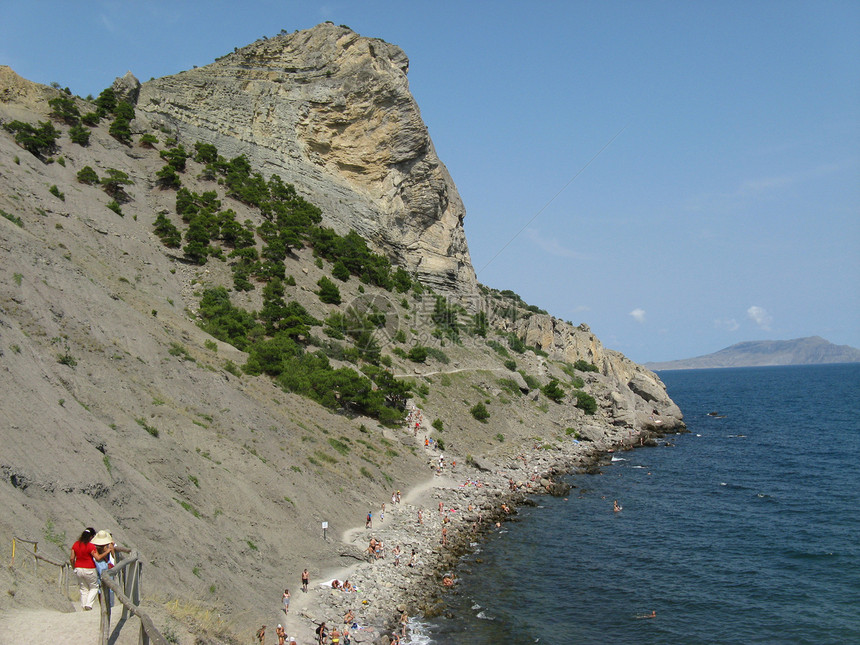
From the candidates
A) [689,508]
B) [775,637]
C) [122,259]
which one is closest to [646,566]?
[775,637]

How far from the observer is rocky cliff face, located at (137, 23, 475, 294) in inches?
2440

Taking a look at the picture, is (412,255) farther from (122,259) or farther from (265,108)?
(122,259)

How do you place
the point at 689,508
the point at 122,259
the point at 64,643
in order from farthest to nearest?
the point at 122,259, the point at 689,508, the point at 64,643

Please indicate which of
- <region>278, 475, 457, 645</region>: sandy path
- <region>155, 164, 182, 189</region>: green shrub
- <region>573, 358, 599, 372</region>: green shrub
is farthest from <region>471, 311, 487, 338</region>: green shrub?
<region>155, 164, 182, 189</region>: green shrub

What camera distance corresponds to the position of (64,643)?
26.4 feet

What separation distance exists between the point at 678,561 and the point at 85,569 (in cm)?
2559

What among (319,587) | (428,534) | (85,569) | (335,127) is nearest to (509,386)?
(428,534)

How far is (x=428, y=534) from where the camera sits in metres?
27.7

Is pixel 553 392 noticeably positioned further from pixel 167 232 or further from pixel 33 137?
pixel 33 137

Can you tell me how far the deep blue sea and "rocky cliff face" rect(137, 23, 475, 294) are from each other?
3517 cm

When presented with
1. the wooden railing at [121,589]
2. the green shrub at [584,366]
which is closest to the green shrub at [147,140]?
the wooden railing at [121,589]

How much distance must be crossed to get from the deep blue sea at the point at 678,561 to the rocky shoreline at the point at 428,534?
1.08m

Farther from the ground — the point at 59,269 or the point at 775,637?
the point at 59,269

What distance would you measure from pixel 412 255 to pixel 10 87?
39.5 m
